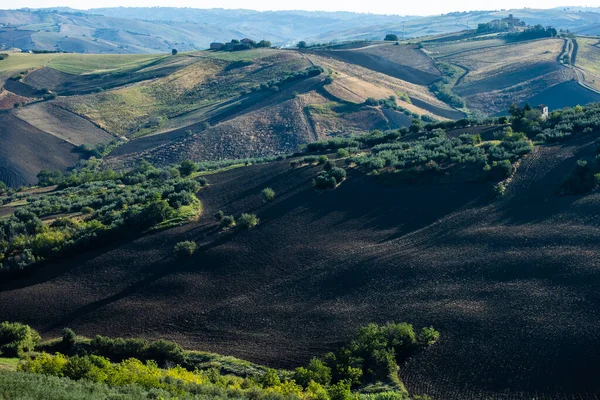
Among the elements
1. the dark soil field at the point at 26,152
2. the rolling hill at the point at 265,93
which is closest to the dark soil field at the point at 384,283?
the rolling hill at the point at 265,93

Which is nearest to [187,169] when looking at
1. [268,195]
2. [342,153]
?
[342,153]

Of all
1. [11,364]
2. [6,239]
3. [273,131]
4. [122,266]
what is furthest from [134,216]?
[273,131]

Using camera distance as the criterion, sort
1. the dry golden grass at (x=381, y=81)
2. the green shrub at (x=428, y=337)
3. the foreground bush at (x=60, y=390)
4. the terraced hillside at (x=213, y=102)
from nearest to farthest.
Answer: the foreground bush at (x=60, y=390), the green shrub at (x=428, y=337), the terraced hillside at (x=213, y=102), the dry golden grass at (x=381, y=81)

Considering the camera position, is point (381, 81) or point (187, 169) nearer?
point (187, 169)

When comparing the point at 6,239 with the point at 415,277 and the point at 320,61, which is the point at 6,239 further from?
the point at 320,61

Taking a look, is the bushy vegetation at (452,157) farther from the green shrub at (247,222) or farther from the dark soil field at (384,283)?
the green shrub at (247,222)

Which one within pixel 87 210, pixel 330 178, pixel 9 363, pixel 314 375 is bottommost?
pixel 9 363

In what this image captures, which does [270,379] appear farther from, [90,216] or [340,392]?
[90,216]
